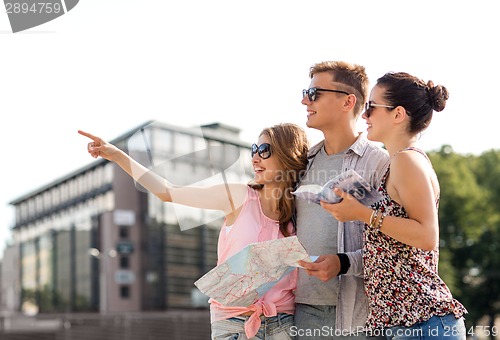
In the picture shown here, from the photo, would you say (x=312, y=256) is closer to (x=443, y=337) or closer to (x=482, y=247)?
(x=443, y=337)

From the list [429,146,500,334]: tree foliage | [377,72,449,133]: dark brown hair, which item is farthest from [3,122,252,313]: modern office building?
[377,72,449,133]: dark brown hair

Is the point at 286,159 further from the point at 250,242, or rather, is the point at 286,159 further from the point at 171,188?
the point at 171,188

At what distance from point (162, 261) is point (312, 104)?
65.4 meters

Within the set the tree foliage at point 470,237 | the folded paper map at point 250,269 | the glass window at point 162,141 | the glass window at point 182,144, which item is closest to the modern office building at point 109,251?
the tree foliage at point 470,237

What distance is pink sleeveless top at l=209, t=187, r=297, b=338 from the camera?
3838mm

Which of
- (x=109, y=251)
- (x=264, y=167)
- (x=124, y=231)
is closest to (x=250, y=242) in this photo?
(x=264, y=167)

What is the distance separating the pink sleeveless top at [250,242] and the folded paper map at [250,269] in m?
0.14

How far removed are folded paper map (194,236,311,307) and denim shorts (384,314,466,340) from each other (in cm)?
55

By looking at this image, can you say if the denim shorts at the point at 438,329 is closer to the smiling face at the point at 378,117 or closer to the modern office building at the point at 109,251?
the smiling face at the point at 378,117

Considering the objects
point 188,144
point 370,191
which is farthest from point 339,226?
point 188,144

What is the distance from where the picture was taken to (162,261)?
6856cm

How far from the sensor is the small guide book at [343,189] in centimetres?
328

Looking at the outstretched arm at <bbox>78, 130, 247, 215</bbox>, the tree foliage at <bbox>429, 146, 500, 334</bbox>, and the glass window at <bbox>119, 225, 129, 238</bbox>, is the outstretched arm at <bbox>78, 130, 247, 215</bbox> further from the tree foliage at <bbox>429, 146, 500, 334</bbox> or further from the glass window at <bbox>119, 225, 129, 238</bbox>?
the glass window at <bbox>119, 225, 129, 238</bbox>

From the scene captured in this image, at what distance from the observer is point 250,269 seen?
365 centimetres
